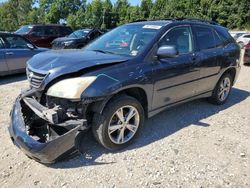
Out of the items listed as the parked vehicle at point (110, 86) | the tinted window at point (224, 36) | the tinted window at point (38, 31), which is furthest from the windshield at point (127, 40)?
the tinted window at point (38, 31)

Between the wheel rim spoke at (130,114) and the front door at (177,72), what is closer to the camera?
the wheel rim spoke at (130,114)

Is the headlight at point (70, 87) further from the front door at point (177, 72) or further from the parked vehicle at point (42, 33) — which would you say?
the parked vehicle at point (42, 33)

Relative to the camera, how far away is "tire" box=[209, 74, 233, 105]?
5539 mm

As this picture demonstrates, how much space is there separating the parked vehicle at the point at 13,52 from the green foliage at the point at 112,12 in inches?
1274

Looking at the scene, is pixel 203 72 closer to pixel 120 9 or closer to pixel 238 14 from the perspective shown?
pixel 238 14

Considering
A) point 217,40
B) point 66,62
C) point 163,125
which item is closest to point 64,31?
point 217,40

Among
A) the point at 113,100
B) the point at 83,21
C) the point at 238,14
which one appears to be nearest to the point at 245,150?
the point at 113,100

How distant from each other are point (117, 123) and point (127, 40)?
142cm

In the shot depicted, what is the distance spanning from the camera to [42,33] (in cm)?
1445

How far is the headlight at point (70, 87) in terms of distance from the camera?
10.3 feet

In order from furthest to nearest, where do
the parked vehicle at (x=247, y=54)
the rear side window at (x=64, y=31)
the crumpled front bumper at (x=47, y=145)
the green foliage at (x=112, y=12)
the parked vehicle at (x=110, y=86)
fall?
the green foliage at (x=112, y=12) → the rear side window at (x=64, y=31) → the parked vehicle at (x=247, y=54) → the parked vehicle at (x=110, y=86) → the crumpled front bumper at (x=47, y=145)

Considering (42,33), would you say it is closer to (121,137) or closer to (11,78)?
(11,78)

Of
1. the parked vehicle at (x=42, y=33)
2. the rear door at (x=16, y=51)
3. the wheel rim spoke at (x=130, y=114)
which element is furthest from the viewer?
the parked vehicle at (x=42, y=33)

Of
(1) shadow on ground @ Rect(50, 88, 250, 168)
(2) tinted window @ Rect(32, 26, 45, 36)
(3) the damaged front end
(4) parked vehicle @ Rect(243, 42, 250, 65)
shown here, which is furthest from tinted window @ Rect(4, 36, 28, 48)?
(4) parked vehicle @ Rect(243, 42, 250, 65)
